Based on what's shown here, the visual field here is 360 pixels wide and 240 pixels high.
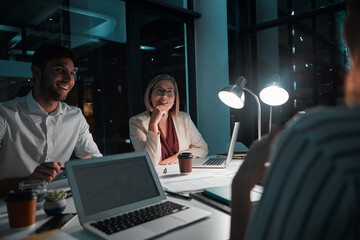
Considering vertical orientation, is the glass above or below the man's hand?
below

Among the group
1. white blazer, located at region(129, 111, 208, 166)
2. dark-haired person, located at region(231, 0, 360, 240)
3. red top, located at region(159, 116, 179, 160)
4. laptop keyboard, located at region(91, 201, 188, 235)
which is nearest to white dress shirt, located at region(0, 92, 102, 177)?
white blazer, located at region(129, 111, 208, 166)

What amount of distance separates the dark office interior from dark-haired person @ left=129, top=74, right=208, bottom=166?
17.5 inches

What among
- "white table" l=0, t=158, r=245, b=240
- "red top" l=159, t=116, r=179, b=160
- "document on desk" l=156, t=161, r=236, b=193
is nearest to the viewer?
"white table" l=0, t=158, r=245, b=240

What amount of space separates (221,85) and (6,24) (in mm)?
3019

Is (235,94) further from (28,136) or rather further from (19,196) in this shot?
(28,136)

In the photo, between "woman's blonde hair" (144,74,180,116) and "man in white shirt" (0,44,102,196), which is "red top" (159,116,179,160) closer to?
"woman's blonde hair" (144,74,180,116)

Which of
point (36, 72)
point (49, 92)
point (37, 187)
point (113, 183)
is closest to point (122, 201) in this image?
point (113, 183)

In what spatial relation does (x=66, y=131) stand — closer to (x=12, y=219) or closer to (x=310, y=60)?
(x=12, y=219)

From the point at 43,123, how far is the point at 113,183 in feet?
3.83

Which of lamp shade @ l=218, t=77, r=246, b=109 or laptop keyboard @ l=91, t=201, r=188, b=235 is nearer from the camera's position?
laptop keyboard @ l=91, t=201, r=188, b=235

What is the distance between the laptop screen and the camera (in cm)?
92

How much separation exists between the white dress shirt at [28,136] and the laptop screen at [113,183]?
1079 mm

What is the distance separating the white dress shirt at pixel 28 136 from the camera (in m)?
1.75

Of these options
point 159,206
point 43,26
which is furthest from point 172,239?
point 43,26
